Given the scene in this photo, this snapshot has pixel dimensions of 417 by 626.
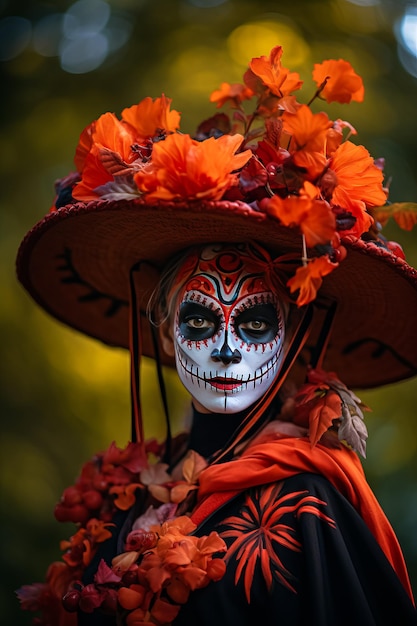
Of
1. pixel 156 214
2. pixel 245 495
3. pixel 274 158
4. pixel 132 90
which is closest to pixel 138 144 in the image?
pixel 156 214

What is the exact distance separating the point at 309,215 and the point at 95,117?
2.77 metres

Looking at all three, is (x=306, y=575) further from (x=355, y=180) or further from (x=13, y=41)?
(x=13, y=41)

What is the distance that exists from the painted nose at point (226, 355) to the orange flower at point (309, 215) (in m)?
0.43

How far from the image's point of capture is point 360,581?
6.32 feet

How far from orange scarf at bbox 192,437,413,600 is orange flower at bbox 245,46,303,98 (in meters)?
0.97

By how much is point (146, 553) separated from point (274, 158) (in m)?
1.09

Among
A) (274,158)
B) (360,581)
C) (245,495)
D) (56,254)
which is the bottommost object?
(360,581)

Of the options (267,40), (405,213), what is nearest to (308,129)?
(405,213)

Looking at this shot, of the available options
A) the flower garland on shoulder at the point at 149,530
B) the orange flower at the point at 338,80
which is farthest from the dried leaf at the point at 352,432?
the orange flower at the point at 338,80

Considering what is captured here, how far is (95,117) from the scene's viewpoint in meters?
4.28

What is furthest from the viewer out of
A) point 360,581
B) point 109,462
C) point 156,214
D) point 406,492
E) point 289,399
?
point 406,492

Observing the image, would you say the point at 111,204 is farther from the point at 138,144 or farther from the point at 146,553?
the point at 146,553

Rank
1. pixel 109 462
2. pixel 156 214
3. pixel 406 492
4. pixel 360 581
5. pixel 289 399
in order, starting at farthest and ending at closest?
pixel 406 492 → pixel 109 462 → pixel 289 399 → pixel 156 214 → pixel 360 581

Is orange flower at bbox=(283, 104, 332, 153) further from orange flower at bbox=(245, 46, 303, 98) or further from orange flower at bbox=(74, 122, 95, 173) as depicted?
orange flower at bbox=(74, 122, 95, 173)
